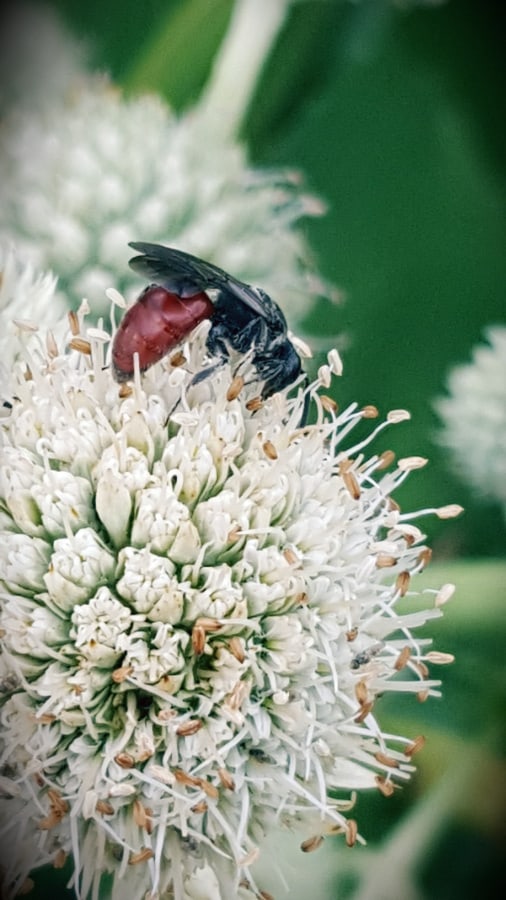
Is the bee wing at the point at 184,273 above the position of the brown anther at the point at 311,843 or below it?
above

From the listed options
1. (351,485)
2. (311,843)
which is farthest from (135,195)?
(311,843)

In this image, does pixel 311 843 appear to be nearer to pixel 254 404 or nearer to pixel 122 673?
pixel 122 673

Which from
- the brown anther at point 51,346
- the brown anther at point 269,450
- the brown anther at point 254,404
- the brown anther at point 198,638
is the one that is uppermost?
the brown anther at point 254,404

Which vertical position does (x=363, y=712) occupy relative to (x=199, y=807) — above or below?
above

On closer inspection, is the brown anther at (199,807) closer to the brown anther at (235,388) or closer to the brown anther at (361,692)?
the brown anther at (361,692)

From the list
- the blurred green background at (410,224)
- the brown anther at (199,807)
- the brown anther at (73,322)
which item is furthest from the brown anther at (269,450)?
the brown anther at (199,807)
